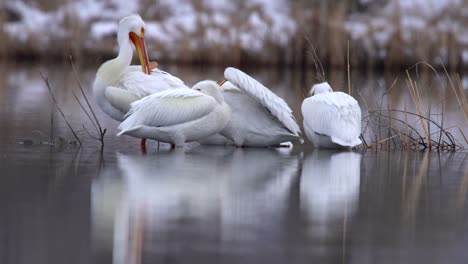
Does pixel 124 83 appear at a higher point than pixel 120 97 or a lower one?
higher

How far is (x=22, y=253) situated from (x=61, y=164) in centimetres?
301

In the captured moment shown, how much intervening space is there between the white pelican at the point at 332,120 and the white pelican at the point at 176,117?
2.73 feet

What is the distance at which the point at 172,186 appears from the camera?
641 cm

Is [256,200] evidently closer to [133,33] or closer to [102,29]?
[133,33]

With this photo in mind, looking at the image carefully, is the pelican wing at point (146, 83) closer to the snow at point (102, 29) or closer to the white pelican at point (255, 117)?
the white pelican at point (255, 117)

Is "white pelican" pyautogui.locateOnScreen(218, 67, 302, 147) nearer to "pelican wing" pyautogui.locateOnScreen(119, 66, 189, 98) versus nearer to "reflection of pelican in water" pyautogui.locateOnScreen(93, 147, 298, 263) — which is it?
"pelican wing" pyautogui.locateOnScreen(119, 66, 189, 98)

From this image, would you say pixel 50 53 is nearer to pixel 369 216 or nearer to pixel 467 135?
pixel 467 135

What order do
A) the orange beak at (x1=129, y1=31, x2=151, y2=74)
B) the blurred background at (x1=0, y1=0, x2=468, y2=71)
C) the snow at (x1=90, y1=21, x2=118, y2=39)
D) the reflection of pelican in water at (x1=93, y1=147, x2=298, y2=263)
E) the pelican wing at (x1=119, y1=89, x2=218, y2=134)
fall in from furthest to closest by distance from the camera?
the snow at (x1=90, y1=21, x2=118, y2=39) < the blurred background at (x1=0, y1=0, x2=468, y2=71) < the orange beak at (x1=129, y1=31, x2=151, y2=74) < the pelican wing at (x1=119, y1=89, x2=218, y2=134) < the reflection of pelican in water at (x1=93, y1=147, x2=298, y2=263)

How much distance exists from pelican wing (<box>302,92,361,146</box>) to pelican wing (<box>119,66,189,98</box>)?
1.24m

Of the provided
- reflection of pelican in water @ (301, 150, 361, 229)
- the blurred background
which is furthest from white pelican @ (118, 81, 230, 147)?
the blurred background

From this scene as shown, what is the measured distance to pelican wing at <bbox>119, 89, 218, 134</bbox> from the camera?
8.70 m

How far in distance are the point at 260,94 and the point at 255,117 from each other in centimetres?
30

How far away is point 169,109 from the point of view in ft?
28.6

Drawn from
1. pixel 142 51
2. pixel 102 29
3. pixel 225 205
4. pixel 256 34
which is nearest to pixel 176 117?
pixel 142 51
